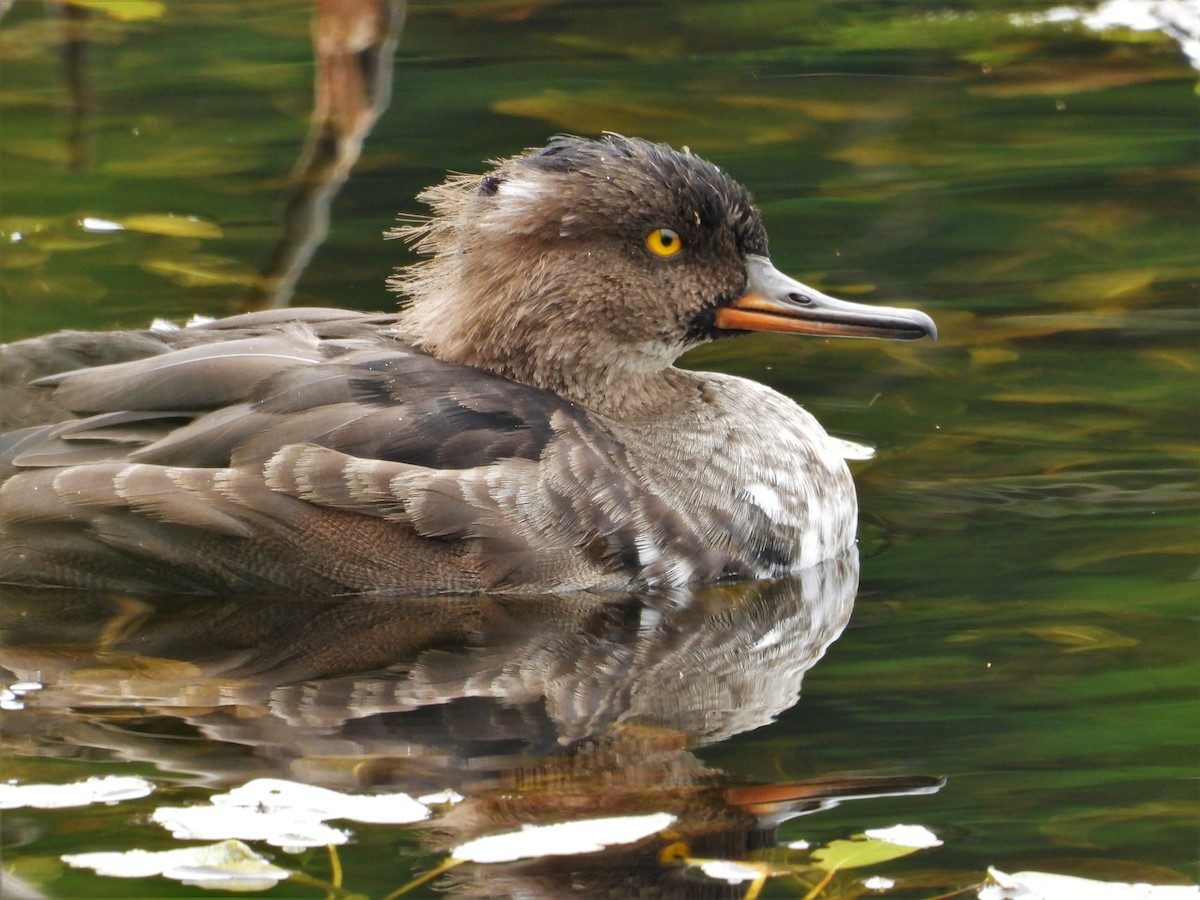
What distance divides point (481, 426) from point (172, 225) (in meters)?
4.31

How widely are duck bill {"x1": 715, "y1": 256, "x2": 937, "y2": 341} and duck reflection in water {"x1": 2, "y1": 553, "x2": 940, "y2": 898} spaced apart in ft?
2.90

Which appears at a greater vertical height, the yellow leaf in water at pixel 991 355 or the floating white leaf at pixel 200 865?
the yellow leaf in water at pixel 991 355

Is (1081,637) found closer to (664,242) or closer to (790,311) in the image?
(790,311)

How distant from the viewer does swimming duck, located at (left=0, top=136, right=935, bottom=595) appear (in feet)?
22.6

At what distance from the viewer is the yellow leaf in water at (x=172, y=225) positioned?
10.6 metres

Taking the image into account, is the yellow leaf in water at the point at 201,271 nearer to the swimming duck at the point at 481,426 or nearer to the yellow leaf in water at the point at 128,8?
the swimming duck at the point at 481,426

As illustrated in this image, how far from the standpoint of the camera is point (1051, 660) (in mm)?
6254

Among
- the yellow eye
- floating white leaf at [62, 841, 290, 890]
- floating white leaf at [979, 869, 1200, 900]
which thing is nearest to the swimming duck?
the yellow eye

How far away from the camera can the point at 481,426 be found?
7016 millimetres

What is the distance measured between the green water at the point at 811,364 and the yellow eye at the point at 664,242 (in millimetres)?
1345

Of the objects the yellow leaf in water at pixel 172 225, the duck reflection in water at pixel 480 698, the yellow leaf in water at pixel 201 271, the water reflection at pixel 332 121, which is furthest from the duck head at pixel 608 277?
the yellow leaf in water at pixel 172 225

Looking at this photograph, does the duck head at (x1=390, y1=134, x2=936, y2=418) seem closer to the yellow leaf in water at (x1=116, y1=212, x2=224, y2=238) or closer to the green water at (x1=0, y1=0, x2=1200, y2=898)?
the green water at (x1=0, y1=0, x2=1200, y2=898)

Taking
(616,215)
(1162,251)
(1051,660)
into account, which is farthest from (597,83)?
(1051,660)

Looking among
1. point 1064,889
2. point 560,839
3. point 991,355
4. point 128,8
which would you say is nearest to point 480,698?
point 560,839
